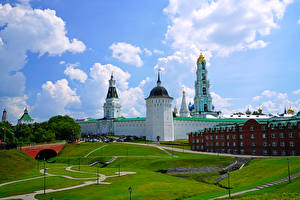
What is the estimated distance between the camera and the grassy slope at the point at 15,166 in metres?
45.8

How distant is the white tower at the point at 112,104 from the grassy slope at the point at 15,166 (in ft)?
296

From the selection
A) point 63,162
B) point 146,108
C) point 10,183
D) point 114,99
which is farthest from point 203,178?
point 114,99

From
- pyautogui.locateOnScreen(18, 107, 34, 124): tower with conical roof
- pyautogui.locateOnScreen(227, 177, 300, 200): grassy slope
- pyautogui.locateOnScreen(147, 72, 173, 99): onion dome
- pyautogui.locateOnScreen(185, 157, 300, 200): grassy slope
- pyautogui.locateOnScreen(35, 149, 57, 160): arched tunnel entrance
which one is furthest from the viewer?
pyautogui.locateOnScreen(18, 107, 34, 124): tower with conical roof

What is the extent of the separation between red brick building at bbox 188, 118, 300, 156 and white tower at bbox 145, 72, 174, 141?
109 feet

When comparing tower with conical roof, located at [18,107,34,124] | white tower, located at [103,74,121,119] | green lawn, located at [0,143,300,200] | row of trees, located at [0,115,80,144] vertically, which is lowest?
green lawn, located at [0,143,300,200]

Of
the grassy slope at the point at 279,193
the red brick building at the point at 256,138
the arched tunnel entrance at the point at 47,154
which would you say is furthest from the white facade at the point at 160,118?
the grassy slope at the point at 279,193

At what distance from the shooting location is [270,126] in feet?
210

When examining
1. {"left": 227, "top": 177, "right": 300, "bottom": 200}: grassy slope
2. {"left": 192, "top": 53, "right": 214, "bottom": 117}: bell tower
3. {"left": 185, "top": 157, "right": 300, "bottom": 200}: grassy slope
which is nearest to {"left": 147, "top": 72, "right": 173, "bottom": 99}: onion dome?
{"left": 192, "top": 53, "right": 214, "bottom": 117}: bell tower

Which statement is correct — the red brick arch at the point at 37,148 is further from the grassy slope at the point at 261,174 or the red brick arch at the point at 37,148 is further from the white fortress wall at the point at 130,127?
the white fortress wall at the point at 130,127

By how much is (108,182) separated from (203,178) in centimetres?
1710

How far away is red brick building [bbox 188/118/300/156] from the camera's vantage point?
60.1 meters

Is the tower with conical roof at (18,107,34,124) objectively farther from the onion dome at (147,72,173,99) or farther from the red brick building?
the red brick building

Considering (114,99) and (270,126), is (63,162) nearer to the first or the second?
(270,126)

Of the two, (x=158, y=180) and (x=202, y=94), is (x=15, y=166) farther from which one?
(x=202, y=94)
